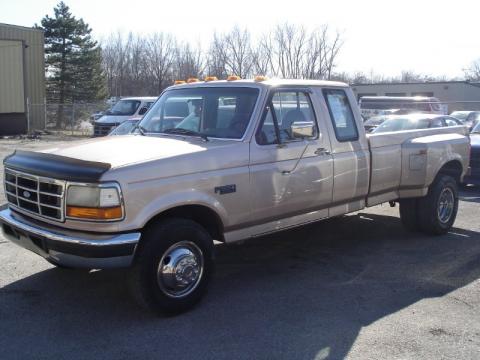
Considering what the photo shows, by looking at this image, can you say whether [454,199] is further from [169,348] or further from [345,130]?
[169,348]

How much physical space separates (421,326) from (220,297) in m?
1.83

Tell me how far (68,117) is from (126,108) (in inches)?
487

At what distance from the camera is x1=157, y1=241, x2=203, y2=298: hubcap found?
4.58 meters

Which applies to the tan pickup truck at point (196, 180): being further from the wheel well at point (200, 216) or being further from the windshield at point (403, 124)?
the windshield at point (403, 124)

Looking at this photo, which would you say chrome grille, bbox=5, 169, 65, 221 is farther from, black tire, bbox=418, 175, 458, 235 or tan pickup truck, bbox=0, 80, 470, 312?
black tire, bbox=418, 175, 458, 235

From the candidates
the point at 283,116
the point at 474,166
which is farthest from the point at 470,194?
the point at 283,116

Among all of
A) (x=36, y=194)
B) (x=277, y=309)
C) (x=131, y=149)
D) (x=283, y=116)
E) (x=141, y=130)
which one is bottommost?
(x=277, y=309)

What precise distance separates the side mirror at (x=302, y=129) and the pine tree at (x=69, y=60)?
1667 inches

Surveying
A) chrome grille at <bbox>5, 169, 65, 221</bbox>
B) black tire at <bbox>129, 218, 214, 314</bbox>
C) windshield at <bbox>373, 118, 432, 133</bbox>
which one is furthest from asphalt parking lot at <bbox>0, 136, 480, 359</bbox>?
windshield at <bbox>373, 118, 432, 133</bbox>

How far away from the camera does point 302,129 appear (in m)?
5.34

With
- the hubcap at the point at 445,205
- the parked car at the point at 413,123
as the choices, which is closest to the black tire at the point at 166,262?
the hubcap at the point at 445,205

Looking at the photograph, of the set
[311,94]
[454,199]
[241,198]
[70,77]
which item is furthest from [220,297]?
[70,77]

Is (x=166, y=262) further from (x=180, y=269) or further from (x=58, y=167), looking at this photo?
(x=58, y=167)

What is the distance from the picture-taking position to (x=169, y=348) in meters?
4.11
